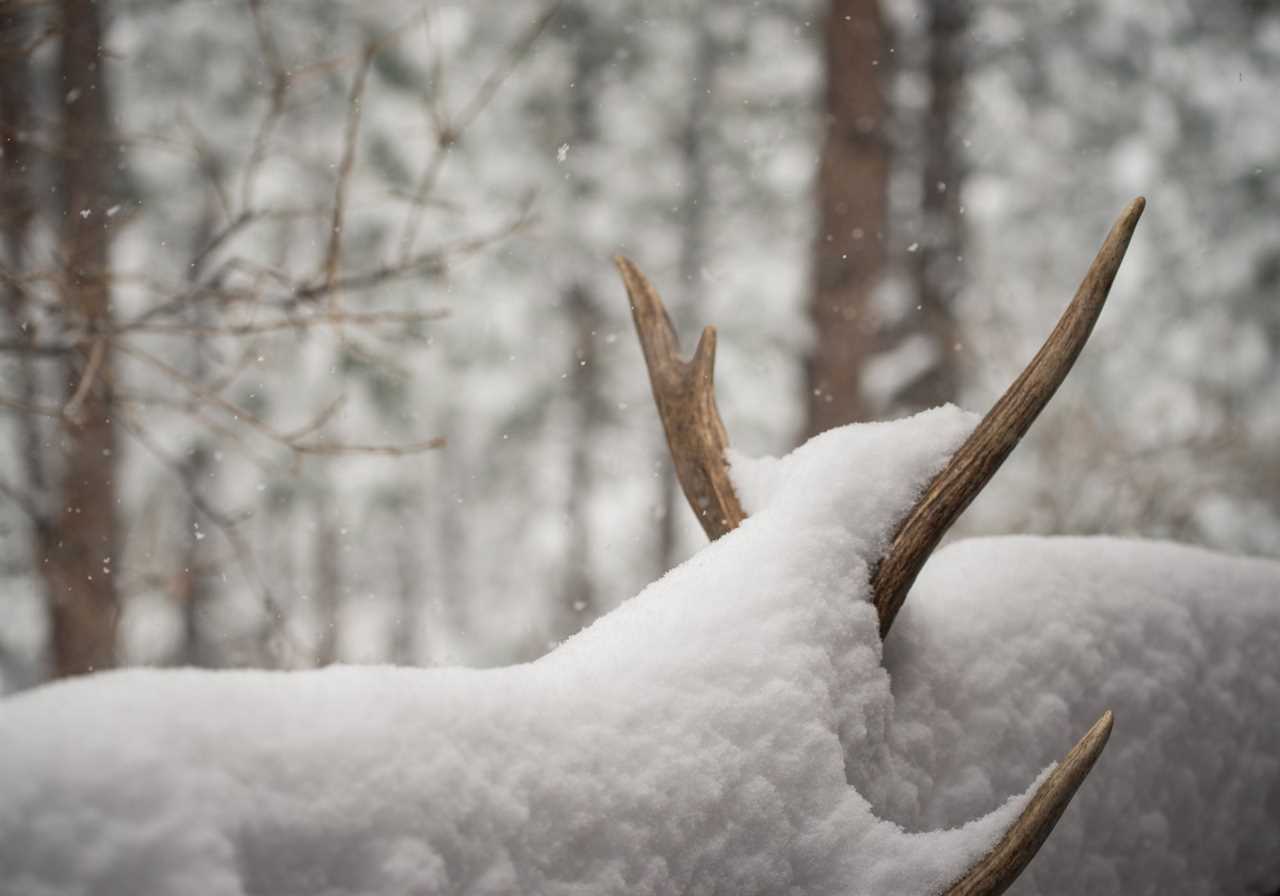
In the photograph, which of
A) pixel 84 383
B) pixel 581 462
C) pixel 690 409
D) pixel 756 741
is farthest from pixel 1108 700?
pixel 581 462

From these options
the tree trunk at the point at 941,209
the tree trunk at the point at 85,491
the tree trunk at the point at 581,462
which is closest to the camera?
the tree trunk at the point at 85,491

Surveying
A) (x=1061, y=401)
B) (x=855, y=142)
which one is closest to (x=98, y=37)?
(x=855, y=142)

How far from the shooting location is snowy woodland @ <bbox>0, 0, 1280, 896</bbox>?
1066 millimetres

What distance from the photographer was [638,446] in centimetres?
1022

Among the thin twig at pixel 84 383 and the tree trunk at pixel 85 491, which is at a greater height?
the tree trunk at pixel 85 491

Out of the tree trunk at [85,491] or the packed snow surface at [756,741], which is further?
the tree trunk at [85,491]

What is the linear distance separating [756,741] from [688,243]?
27.4ft

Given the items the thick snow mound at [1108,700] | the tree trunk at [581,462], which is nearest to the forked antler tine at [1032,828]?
the thick snow mound at [1108,700]

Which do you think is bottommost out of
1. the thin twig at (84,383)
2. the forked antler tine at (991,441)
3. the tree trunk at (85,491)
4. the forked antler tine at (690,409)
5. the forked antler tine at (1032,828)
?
the forked antler tine at (1032,828)

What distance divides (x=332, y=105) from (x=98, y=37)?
264 cm

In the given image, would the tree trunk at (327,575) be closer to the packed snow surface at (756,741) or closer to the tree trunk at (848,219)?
the tree trunk at (848,219)

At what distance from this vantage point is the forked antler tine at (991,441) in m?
1.49

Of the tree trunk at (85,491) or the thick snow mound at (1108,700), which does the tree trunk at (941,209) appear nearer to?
the tree trunk at (85,491)

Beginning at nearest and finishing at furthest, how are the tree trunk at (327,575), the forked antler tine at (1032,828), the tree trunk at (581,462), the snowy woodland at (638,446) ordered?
the snowy woodland at (638,446), the forked antler tine at (1032,828), the tree trunk at (581,462), the tree trunk at (327,575)
